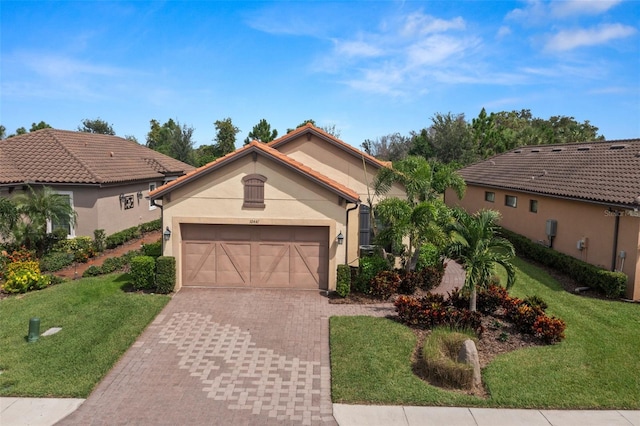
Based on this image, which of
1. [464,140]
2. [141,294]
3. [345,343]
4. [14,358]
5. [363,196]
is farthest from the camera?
[464,140]

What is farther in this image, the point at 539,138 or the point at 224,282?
the point at 539,138

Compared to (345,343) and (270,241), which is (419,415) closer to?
(345,343)

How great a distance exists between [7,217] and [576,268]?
20990mm

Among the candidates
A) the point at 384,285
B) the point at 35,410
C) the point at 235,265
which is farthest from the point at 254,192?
the point at 35,410

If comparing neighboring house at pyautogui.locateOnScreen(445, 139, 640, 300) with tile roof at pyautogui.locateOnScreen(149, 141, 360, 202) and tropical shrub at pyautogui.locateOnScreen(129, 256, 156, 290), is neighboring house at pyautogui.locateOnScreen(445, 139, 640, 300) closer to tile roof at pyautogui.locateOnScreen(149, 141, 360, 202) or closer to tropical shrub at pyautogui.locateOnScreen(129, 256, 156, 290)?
tile roof at pyautogui.locateOnScreen(149, 141, 360, 202)

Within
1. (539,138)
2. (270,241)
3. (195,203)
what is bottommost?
(270,241)

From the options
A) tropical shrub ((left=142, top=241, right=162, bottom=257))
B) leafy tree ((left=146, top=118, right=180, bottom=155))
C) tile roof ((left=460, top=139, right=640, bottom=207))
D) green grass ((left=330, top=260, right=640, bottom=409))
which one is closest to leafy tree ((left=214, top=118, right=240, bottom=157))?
leafy tree ((left=146, top=118, right=180, bottom=155))

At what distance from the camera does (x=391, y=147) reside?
57.1 metres

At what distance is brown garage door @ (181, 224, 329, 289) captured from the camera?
14.5m

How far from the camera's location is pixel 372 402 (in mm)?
8156

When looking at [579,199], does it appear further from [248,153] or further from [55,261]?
[55,261]

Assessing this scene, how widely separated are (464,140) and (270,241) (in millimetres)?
38545

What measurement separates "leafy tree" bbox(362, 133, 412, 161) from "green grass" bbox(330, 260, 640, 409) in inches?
1586

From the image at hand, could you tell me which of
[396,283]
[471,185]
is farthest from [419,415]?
[471,185]
